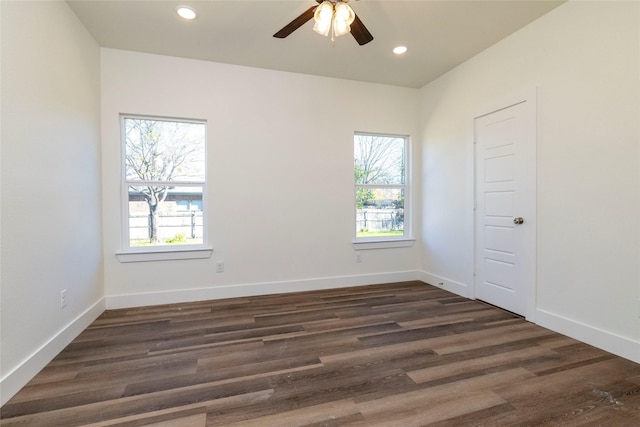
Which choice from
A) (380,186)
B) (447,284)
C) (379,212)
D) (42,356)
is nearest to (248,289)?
(42,356)

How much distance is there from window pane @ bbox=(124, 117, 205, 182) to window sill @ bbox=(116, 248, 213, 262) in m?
0.81

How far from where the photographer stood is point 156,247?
330 cm

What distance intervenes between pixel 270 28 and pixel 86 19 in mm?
1623

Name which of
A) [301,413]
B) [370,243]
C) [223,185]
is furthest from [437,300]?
[223,185]

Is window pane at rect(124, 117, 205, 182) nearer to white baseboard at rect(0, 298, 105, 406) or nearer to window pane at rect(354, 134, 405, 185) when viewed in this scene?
white baseboard at rect(0, 298, 105, 406)

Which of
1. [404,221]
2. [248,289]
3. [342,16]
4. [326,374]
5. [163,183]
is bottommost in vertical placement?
[326,374]

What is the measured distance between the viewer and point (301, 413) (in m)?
1.55

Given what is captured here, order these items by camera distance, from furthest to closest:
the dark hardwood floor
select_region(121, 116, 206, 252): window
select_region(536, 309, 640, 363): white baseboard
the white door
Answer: select_region(121, 116, 206, 252): window < the white door < select_region(536, 309, 640, 363): white baseboard < the dark hardwood floor

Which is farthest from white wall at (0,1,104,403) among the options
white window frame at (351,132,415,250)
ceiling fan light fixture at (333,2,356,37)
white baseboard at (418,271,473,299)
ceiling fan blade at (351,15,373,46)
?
white baseboard at (418,271,473,299)

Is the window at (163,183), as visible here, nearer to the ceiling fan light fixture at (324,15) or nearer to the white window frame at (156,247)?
the white window frame at (156,247)

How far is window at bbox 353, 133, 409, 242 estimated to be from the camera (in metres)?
4.07

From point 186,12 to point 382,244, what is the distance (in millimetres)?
3374

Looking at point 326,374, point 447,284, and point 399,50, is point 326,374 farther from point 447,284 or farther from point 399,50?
point 399,50

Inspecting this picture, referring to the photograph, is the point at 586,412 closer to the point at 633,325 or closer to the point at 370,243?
the point at 633,325
